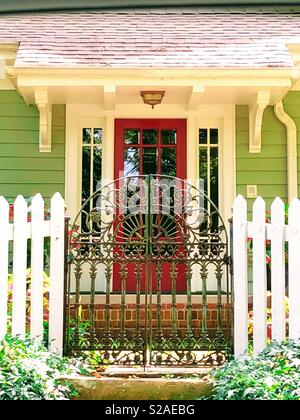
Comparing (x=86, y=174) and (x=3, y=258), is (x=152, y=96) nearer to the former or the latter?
(x=86, y=174)

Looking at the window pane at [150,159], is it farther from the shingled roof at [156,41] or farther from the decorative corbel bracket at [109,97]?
the shingled roof at [156,41]

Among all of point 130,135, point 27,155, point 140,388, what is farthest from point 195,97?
point 140,388

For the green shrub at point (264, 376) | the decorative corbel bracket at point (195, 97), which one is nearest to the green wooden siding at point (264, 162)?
the decorative corbel bracket at point (195, 97)

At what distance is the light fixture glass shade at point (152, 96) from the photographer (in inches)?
214

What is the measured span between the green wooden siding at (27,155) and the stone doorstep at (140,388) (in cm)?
321

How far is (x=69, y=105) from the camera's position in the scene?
19.5 ft

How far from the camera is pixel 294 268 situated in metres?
3.34

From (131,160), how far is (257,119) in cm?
156

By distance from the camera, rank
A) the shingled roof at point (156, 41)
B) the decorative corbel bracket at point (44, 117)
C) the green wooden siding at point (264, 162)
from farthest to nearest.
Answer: the green wooden siding at point (264, 162)
the decorative corbel bracket at point (44, 117)
the shingled roof at point (156, 41)

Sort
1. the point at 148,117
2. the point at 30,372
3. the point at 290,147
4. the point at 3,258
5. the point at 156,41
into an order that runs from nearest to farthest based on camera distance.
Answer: the point at 30,372
the point at 3,258
the point at 156,41
the point at 290,147
the point at 148,117

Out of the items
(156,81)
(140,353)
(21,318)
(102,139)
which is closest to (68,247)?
(21,318)

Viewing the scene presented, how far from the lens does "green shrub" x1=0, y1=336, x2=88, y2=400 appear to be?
2.56 m

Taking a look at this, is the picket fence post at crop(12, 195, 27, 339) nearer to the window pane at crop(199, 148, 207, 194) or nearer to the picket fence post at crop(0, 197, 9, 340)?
the picket fence post at crop(0, 197, 9, 340)

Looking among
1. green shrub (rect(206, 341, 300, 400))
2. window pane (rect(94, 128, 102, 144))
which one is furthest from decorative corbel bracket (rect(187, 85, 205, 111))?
green shrub (rect(206, 341, 300, 400))
